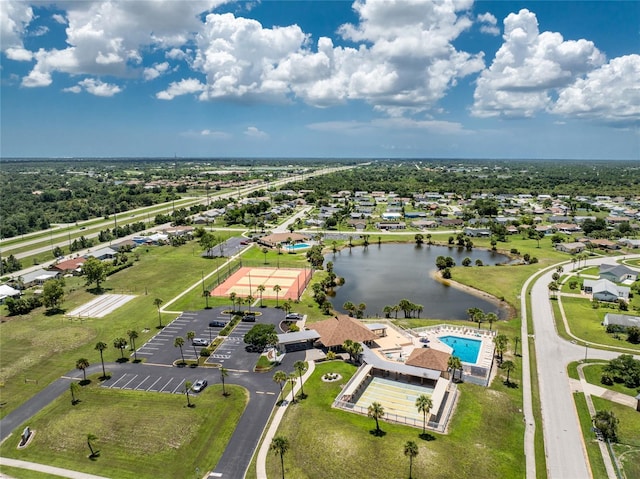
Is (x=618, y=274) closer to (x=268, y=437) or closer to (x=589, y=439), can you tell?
(x=589, y=439)

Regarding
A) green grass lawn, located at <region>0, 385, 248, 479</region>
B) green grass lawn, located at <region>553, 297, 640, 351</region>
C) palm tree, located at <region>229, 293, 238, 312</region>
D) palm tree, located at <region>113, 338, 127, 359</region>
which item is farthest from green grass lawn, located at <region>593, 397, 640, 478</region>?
palm tree, located at <region>113, 338, 127, 359</region>

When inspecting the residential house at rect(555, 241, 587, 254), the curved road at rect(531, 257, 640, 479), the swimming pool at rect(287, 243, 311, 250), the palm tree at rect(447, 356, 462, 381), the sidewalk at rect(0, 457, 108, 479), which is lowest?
the sidewalk at rect(0, 457, 108, 479)

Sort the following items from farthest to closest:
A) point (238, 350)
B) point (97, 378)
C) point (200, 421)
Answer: point (238, 350), point (97, 378), point (200, 421)

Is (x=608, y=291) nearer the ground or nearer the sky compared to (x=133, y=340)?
nearer the sky

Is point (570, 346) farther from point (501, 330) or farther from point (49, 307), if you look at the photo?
point (49, 307)

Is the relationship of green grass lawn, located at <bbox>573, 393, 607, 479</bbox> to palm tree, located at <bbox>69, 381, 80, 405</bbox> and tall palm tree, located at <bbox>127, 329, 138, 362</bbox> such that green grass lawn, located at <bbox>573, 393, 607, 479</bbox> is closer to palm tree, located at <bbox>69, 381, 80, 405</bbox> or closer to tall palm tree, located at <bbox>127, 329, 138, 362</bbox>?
palm tree, located at <bbox>69, 381, 80, 405</bbox>

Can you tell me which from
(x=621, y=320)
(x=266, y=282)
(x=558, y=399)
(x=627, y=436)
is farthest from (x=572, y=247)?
(x=266, y=282)

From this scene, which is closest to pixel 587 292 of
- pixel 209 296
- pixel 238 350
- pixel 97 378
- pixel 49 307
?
pixel 238 350
